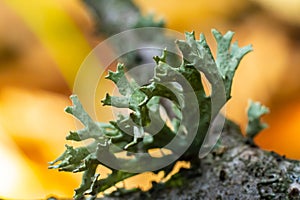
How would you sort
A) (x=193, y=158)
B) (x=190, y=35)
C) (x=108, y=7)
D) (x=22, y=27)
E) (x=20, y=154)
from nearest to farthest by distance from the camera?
1. (x=190, y=35)
2. (x=193, y=158)
3. (x=108, y=7)
4. (x=20, y=154)
5. (x=22, y=27)

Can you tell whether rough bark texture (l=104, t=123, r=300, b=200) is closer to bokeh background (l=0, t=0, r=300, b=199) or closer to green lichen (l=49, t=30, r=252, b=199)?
green lichen (l=49, t=30, r=252, b=199)

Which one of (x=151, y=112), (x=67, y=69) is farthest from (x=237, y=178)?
(x=67, y=69)

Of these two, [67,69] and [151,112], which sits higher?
[67,69]

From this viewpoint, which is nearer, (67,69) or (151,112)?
(151,112)

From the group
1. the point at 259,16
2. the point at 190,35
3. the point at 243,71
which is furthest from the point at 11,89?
the point at 190,35

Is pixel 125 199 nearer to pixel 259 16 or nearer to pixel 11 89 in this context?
pixel 11 89

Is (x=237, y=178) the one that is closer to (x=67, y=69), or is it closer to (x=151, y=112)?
(x=151, y=112)
